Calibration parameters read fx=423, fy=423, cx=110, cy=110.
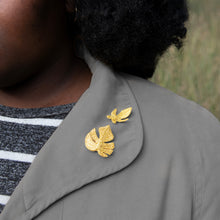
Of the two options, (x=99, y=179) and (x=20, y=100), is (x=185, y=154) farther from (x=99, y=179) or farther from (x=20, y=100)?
(x=20, y=100)

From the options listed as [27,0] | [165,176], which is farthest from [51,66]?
[165,176]

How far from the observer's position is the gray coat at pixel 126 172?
1172mm

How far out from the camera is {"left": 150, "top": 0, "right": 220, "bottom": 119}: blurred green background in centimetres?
264

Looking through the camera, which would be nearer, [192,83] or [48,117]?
Result: [48,117]

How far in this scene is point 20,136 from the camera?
4.30 ft

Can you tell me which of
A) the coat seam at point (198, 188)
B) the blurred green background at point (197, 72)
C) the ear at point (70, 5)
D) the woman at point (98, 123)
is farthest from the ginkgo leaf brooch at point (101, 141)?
the blurred green background at point (197, 72)

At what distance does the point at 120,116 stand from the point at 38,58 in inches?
11.8

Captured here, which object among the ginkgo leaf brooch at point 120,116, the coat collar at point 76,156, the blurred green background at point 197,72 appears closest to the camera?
the coat collar at point 76,156

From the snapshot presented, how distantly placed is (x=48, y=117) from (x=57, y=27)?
28 cm

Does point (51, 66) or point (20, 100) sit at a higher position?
point (51, 66)

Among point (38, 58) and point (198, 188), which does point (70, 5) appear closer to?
point (38, 58)

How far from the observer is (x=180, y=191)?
1.19 m

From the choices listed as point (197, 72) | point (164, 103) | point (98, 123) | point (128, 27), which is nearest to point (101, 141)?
point (98, 123)

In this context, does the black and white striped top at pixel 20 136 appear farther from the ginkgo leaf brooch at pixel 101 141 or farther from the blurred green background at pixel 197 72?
the blurred green background at pixel 197 72
